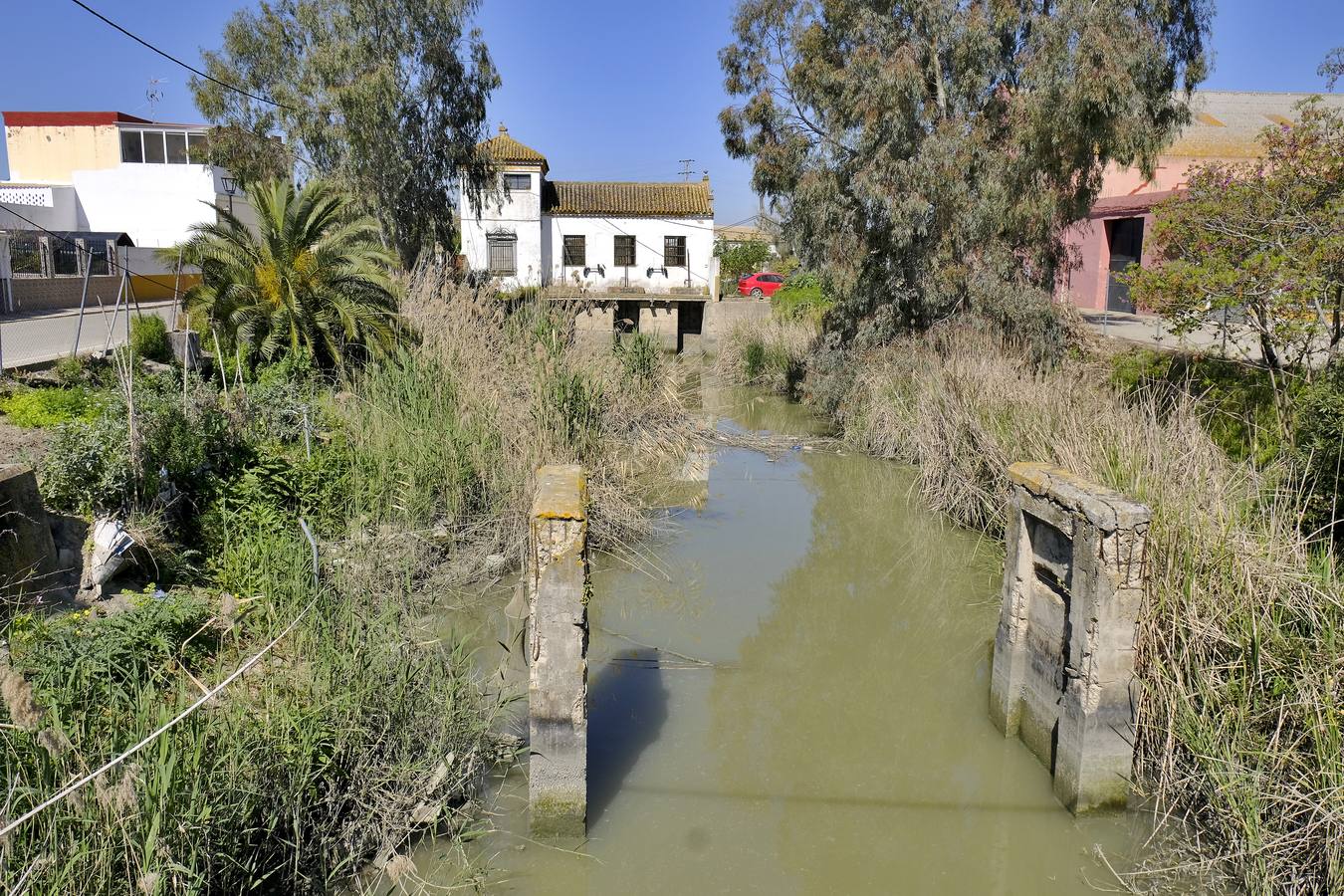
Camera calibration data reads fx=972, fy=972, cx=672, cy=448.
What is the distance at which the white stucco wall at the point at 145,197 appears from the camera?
35844 mm

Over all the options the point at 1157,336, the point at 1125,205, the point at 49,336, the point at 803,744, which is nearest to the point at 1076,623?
the point at 803,744

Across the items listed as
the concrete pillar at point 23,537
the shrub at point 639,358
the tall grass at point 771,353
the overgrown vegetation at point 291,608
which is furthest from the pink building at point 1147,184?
the concrete pillar at point 23,537

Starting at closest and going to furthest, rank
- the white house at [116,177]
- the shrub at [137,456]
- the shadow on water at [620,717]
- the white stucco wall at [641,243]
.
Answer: the shadow on water at [620,717] → the shrub at [137,456] → the white house at [116,177] → the white stucco wall at [641,243]

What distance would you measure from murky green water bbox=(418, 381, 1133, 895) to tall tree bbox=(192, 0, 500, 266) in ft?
52.6

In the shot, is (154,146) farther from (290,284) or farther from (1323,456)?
(1323,456)

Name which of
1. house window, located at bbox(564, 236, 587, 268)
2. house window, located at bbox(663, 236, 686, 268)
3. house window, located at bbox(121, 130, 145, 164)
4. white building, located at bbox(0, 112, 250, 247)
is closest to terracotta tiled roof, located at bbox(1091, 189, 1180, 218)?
house window, located at bbox(663, 236, 686, 268)

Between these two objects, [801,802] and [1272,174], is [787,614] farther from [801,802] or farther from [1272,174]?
[1272,174]

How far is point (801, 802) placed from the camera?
540 cm

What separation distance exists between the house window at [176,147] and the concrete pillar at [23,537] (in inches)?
1387

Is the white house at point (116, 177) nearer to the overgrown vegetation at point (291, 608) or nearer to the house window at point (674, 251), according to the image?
the house window at point (674, 251)

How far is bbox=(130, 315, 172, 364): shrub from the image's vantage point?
12.4 m

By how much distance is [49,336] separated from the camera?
15.6 meters

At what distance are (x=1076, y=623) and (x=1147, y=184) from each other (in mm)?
19555

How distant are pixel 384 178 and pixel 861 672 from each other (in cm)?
1938
